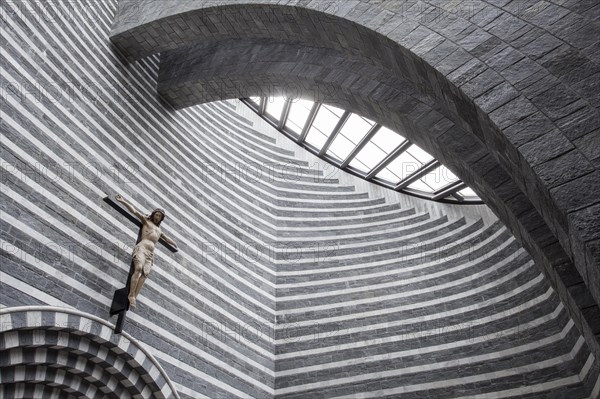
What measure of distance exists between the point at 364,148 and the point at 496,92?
29.2 ft

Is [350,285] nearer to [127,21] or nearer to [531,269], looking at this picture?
[531,269]

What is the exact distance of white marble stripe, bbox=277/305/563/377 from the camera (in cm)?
982

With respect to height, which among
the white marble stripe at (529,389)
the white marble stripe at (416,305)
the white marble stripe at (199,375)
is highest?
the white marble stripe at (416,305)

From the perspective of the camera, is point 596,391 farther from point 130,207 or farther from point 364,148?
point 130,207

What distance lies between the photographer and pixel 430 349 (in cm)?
1088

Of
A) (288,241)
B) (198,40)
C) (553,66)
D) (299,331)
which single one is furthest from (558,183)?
(288,241)

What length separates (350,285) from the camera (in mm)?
12547

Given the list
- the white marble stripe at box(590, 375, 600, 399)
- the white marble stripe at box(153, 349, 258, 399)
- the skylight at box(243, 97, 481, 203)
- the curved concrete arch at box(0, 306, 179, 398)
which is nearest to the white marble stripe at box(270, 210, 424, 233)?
the skylight at box(243, 97, 481, 203)

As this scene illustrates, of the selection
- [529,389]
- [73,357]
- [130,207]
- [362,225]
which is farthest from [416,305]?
[73,357]

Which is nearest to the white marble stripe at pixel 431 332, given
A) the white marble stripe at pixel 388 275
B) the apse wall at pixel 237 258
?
the apse wall at pixel 237 258

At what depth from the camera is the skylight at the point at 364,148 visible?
40.7ft

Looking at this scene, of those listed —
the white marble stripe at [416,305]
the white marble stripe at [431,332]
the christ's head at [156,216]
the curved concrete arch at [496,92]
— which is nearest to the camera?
the curved concrete arch at [496,92]

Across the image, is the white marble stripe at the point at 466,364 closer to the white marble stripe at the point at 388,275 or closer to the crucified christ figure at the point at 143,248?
the white marble stripe at the point at 388,275

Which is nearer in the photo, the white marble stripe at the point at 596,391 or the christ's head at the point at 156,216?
the white marble stripe at the point at 596,391
